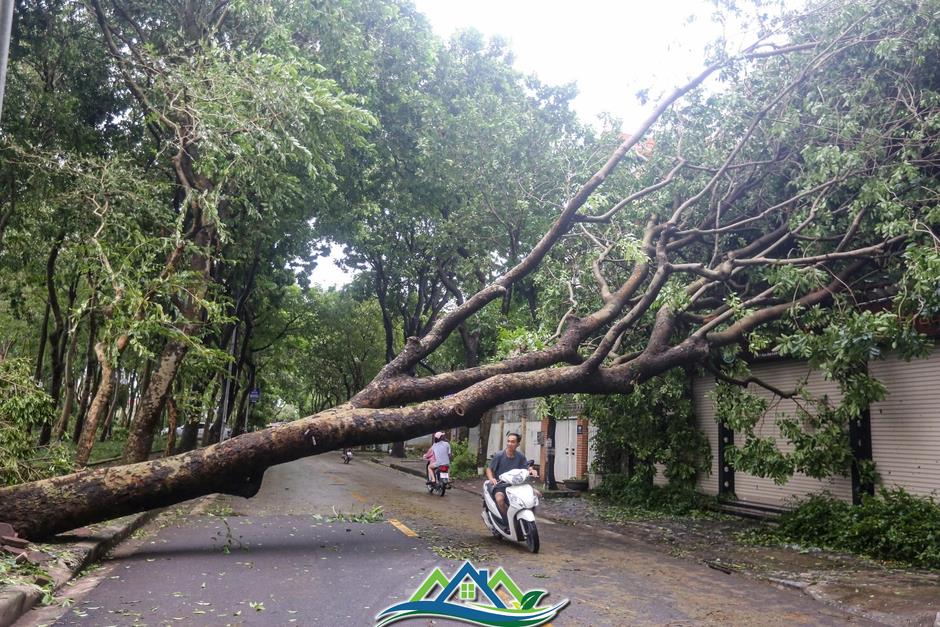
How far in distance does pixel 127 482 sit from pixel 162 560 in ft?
3.49

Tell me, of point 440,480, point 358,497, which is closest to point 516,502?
point 358,497

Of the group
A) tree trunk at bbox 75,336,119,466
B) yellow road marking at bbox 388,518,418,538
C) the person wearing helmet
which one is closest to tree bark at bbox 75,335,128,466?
tree trunk at bbox 75,336,119,466

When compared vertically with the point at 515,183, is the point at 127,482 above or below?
below

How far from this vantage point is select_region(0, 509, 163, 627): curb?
5.66m

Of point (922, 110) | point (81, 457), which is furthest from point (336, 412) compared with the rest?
point (922, 110)

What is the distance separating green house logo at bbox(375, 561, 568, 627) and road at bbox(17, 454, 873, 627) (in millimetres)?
136

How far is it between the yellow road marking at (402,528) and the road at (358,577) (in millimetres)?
17

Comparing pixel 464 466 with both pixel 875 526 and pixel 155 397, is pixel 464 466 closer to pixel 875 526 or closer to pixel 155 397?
pixel 155 397

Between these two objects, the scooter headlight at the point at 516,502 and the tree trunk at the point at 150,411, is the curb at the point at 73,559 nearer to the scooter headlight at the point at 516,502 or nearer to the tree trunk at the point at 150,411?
the tree trunk at the point at 150,411

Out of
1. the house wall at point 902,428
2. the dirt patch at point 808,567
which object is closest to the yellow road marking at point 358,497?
the dirt patch at point 808,567

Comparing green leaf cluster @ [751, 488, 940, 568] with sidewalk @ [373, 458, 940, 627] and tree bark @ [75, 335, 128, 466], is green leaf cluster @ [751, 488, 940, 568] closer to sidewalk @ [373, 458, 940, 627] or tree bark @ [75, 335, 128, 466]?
sidewalk @ [373, 458, 940, 627]

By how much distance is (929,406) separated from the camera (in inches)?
413

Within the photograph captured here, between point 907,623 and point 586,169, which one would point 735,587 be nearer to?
point 907,623

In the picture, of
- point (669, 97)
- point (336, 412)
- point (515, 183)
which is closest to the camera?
point (336, 412)
